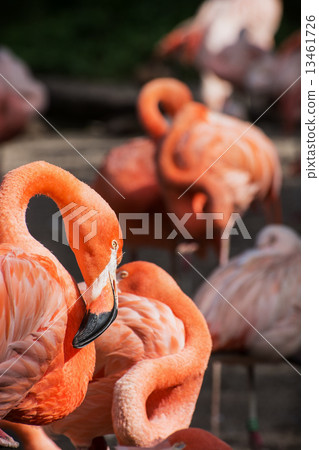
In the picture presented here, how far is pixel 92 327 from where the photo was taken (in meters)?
1.21

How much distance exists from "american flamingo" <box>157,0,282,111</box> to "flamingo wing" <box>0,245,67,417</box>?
5294mm

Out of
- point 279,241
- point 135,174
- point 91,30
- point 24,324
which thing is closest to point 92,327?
point 24,324

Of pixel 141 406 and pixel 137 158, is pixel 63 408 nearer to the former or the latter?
pixel 141 406

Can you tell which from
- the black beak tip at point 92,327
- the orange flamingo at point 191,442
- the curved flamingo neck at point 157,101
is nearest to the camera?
the black beak tip at point 92,327

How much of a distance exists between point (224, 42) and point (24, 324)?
5.59 m

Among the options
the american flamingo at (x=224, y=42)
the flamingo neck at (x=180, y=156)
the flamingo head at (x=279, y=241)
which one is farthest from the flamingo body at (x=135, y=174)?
the american flamingo at (x=224, y=42)

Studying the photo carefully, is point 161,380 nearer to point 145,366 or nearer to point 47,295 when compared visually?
point 145,366

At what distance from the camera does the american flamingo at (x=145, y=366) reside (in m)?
1.42

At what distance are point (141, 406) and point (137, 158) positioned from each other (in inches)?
81.0

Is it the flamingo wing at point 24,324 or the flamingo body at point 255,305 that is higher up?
the flamingo wing at point 24,324

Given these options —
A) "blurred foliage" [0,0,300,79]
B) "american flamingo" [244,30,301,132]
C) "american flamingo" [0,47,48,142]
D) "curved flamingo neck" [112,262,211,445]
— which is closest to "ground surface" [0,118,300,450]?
"curved flamingo neck" [112,262,211,445]

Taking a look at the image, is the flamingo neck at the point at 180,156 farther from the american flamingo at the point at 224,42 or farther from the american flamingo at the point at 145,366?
the american flamingo at the point at 224,42

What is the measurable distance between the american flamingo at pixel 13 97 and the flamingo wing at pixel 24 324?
4025mm
